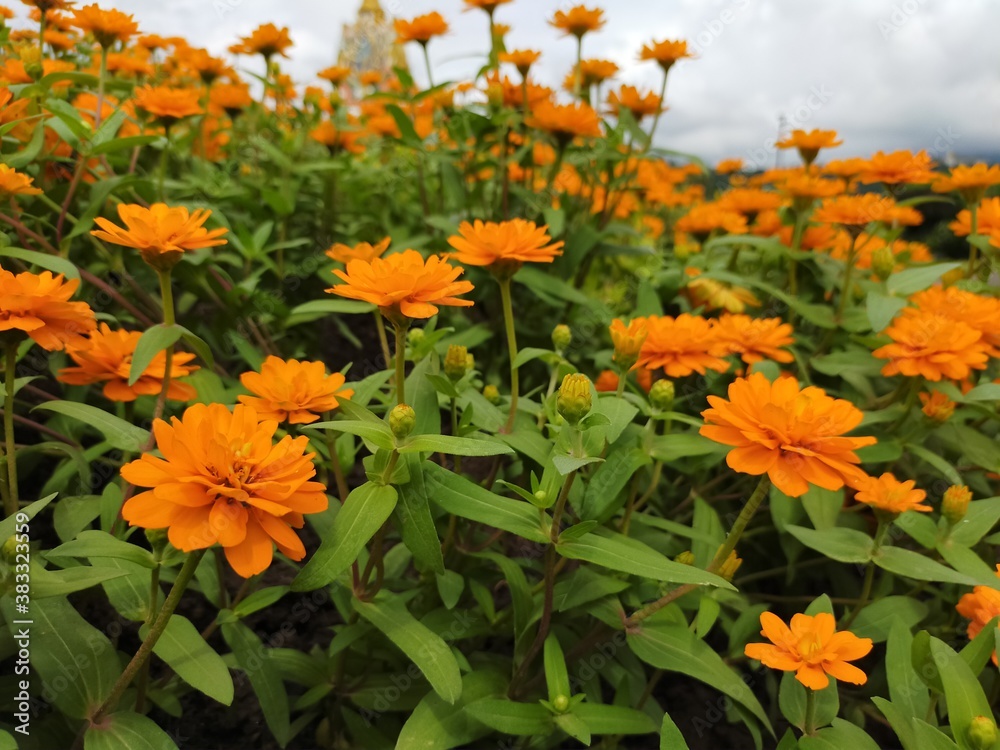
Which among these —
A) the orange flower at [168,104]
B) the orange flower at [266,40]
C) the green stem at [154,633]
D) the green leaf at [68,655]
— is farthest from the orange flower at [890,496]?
the orange flower at [266,40]

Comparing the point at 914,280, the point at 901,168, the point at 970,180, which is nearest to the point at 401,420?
the point at 914,280

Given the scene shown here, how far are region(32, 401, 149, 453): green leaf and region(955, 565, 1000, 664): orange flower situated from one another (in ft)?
4.05

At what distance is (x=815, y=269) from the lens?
184cm

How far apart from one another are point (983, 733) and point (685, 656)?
1.13 feet

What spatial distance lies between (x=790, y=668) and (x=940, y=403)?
0.73m

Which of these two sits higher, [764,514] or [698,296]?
[698,296]

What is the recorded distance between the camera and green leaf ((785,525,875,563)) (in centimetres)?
105

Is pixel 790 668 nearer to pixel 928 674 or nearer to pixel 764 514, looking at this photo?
pixel 928 674

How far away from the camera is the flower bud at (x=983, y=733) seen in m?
0.75

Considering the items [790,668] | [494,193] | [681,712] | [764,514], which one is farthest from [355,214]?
[790,668]

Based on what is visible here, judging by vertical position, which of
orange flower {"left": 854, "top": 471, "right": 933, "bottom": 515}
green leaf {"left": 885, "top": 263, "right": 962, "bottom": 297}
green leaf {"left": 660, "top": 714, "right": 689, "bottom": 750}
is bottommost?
green leaf {"left": 660, "top": 714, "right": 689, "bottom": 750}

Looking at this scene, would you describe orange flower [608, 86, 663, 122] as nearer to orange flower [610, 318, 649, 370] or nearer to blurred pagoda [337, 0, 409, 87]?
orange flower [610, 318, 649, 370]

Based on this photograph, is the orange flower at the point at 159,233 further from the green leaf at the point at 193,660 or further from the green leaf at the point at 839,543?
the green leaf at the point at 839,543

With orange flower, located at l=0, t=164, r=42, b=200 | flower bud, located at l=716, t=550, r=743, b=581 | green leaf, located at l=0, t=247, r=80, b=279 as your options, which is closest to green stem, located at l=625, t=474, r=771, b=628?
flower bud, located at l=716, t=550, r=743, b=581
